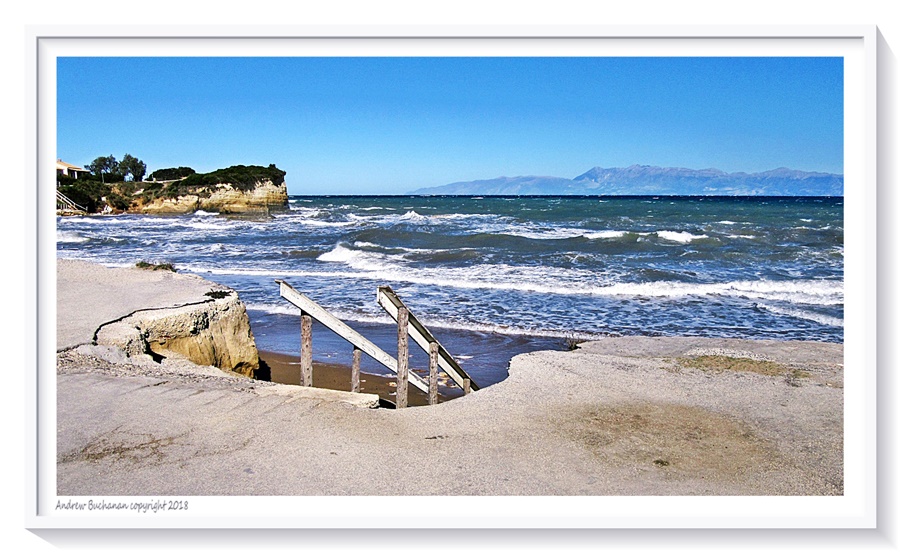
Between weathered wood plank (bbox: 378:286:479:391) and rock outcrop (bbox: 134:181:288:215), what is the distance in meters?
49.3

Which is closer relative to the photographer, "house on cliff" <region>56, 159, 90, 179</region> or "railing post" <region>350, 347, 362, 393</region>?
"house on cliff" <region>56, 159, 90, 179</region>

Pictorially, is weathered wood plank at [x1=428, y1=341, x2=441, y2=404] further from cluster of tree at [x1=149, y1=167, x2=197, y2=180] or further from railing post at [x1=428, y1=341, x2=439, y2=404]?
cluster of tree at [x1=149, y1=167, x2=197, y2=180]

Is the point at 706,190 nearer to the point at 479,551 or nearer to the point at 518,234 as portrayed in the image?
the point at 479,551

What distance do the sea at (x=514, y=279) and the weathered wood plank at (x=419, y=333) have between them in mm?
996

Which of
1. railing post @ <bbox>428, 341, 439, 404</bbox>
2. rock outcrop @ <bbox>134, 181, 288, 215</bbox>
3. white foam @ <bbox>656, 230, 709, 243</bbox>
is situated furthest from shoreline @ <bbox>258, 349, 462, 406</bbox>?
rock outcrop @ <bbox>134, 181, 288, 215</bbox>

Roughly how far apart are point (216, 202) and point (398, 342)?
170 ft

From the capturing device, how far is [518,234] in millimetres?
33156

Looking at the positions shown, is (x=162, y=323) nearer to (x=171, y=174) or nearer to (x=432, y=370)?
(x=432, y=370)

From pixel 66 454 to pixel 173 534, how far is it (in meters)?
1.29

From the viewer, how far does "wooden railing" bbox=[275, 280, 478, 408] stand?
6.75 m

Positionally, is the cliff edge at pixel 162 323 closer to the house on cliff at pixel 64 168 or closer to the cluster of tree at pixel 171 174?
the house on cliff at pixel 64 168

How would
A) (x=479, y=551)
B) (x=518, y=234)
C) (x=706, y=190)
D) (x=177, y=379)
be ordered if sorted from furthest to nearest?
1. (x=518, y=234)
2. (x=706, y=190)
3. (x=177, y=379)
4. (x=479, y=551)
